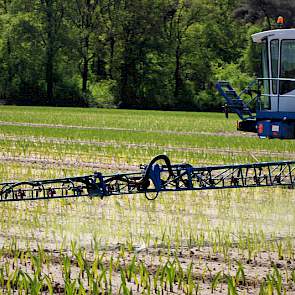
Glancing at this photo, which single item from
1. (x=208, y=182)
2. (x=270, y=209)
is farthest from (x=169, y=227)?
(x=270, y=209)

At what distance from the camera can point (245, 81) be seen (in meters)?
60.8

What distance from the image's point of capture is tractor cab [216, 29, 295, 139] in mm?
12859

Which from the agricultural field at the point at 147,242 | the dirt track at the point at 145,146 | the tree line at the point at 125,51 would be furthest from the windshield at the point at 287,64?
the tree line at the point at 125,51

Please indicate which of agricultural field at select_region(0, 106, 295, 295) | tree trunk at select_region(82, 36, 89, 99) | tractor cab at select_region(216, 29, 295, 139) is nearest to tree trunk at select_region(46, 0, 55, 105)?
tree trunk at select_region(82, 36, 89, 99)

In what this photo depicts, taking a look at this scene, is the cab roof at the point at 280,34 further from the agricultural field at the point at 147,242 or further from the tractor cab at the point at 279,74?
the agricultural field at the point at 147,242

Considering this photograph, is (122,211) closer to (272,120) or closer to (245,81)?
(272,120)

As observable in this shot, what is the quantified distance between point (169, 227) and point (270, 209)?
2.10 m

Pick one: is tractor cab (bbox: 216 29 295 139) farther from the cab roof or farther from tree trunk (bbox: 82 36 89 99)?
tree trunk (bbox: 82 36 89 99)

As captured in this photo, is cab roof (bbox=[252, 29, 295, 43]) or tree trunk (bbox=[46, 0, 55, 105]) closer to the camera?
cab roof (bbox=[252, 29, 295, 43])

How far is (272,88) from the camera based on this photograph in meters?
13.2

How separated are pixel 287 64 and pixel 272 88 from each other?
1.57 ft

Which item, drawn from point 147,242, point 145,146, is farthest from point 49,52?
point 147,242

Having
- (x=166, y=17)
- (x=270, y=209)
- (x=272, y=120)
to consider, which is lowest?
(x=270, y=209)

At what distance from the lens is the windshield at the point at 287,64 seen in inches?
513
